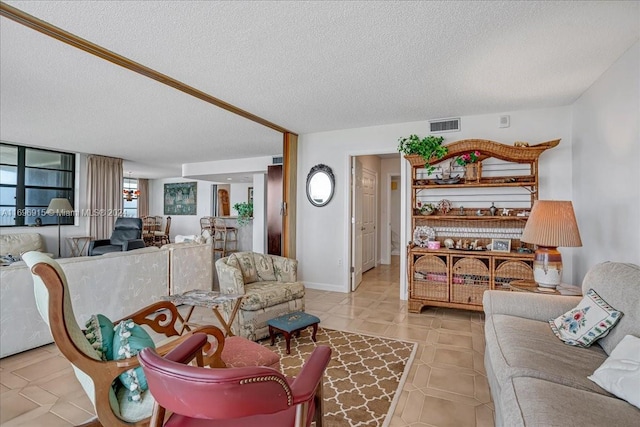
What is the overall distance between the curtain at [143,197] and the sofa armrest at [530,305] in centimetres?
1139

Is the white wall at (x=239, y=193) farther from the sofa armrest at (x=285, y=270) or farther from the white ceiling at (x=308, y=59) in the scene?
the sofa armrest at (x=285, y=270)

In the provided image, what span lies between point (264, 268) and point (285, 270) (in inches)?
9.9

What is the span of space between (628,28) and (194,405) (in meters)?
3.34

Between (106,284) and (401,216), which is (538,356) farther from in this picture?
(106,284)

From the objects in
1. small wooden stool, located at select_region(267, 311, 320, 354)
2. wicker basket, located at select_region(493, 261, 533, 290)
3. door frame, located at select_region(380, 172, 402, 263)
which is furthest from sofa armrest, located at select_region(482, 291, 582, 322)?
door frame, located at select_region(380, 172, 402, 263)

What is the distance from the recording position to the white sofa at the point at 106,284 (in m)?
2.60

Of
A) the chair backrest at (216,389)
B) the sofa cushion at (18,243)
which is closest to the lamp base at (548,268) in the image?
the chair backrest at (216,389)

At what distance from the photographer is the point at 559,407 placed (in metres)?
1.20

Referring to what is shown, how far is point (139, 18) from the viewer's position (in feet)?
6.79

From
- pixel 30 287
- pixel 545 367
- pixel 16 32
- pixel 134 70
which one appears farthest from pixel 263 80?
pixel 545 367

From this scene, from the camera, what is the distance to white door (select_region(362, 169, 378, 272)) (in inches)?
242

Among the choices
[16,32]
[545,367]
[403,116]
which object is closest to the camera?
[545,367]

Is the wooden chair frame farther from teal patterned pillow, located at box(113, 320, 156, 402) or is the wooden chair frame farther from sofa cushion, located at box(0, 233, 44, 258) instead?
sofa cushion, located at box(0, 233, 44, 258)

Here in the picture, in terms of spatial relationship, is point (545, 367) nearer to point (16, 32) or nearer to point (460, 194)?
point (460, 194)
